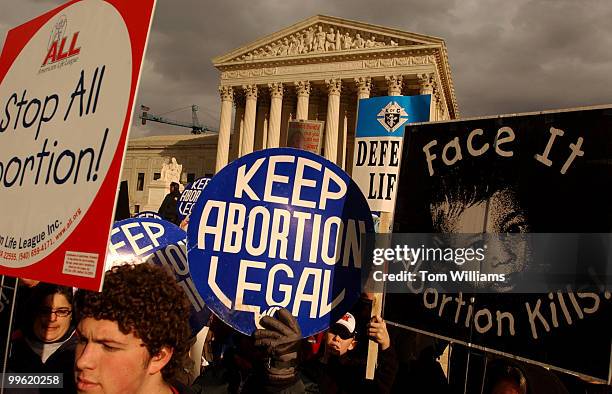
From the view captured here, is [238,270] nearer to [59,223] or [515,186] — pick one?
[59,223]

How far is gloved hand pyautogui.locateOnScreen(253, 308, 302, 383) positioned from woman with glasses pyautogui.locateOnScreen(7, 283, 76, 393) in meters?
1.04

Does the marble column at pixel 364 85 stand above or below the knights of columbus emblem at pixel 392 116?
above

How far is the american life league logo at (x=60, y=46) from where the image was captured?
7.52 ft

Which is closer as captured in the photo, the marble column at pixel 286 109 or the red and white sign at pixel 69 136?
the red and white sign at pixel 69 136

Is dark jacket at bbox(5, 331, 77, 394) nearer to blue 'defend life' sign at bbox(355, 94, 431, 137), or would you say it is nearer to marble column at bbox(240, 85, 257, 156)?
blue 'defend life' sign at bbox(355, 94, 431, 137)

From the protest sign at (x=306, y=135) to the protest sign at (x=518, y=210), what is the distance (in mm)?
4072

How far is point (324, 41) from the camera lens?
43844mm

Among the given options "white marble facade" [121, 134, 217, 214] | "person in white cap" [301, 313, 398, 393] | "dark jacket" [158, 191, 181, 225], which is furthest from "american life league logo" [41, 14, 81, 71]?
"white marble facade" [121, 134, 217, 214]

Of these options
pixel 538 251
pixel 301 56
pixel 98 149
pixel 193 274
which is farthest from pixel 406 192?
pixel 301 56

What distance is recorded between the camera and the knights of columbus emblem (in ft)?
19.8

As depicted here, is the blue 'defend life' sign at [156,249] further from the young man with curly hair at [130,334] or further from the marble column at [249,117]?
the marble column at [249,117]

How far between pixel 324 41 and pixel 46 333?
43.2 m

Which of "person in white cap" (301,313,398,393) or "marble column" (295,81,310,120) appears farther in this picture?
"marble column" (295,81,310,120)

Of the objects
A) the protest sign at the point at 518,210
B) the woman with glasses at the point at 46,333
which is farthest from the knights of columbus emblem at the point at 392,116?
the woman with glasses at the point at 46,333
